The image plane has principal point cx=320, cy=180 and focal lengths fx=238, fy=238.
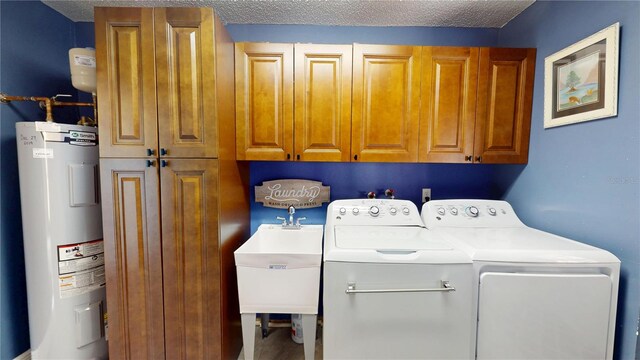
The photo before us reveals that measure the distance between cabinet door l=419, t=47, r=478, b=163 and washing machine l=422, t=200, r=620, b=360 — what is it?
72cm

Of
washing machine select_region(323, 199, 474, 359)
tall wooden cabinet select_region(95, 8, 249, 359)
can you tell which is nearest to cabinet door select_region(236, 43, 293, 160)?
tall wooden cabinet select_region(95, 8, 249, 359)

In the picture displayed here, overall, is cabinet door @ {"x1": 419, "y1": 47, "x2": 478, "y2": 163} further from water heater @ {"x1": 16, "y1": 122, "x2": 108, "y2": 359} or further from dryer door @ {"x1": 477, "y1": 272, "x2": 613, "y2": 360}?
water heater @ {"x1": 16, "y1": 122, "x2": 108, "y2": 359}

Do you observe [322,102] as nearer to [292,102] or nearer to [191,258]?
[292,102]

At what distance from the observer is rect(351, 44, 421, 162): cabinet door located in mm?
1598

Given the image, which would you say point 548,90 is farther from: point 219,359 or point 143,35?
point 219,359

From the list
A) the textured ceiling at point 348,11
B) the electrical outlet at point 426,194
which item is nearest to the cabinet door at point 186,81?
the textured ceiling at point 348,11

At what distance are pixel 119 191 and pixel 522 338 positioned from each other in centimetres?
225

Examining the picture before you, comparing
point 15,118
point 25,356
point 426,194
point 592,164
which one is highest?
point 15,118

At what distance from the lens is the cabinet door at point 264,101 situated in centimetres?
159

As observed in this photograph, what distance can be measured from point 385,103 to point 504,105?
2.70 feet

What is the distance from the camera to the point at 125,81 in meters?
1.33

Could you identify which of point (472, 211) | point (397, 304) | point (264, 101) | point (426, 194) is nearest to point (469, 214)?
point (472, 211)

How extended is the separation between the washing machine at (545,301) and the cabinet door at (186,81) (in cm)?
159

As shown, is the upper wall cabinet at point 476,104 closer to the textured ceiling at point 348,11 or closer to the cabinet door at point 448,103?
the cabinet door at point 448,103
